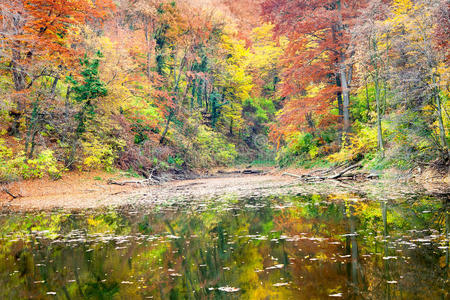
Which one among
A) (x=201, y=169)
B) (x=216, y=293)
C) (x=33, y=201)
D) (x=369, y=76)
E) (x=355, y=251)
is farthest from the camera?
(x=201, y=169)

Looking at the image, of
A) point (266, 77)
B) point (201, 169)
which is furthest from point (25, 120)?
point (266, 77)

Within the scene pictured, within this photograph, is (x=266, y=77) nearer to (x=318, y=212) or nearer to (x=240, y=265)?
(x=318, y=212)

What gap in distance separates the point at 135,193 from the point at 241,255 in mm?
11690

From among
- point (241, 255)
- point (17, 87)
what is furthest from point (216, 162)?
point (241, 255)

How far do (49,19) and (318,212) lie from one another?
16.5 meters

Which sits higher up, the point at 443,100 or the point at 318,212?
the point at 443,100

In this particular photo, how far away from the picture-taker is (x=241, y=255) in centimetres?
472

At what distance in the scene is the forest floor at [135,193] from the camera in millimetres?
10922

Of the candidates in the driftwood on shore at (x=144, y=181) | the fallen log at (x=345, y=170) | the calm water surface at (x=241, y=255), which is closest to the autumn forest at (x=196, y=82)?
the fallen log at (x=345, y=170)

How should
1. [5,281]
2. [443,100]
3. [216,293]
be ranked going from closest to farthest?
1. [216,293]
2. [5,281]
3. [443,100]

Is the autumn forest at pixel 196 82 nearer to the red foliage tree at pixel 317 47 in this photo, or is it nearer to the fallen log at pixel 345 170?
the red foliage tree at pixel 317 47

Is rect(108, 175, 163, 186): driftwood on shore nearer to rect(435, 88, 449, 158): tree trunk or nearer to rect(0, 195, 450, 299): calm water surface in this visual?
rect(0, 195, 450, 299): calm water surface

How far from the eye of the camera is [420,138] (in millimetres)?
11008

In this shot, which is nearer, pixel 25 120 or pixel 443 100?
pixel 443 100
